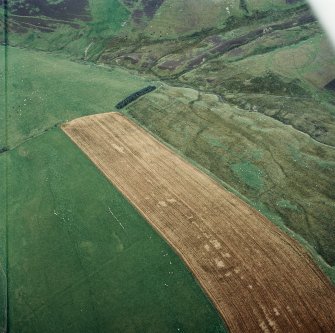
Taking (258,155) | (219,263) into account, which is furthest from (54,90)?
(219,263)

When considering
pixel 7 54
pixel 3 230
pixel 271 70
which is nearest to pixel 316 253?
pixel 3 230

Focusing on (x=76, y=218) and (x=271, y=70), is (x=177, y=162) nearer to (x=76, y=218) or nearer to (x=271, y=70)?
(x=76, y=218)

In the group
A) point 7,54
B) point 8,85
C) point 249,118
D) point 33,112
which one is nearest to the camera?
point 249,118

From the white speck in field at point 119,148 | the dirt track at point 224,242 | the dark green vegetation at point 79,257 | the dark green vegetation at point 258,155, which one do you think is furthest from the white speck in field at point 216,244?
the white speck in field at point 119,148

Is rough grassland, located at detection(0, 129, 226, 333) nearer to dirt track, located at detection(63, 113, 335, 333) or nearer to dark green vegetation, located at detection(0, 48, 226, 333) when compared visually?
dark green vegetation, located at detection(0, 48, 226, 333)

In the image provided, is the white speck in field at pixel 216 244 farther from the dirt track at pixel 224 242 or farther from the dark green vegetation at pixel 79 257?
the dark green vegetation at pixel 79 257

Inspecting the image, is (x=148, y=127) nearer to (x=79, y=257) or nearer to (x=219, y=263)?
(x=79, y=257)
